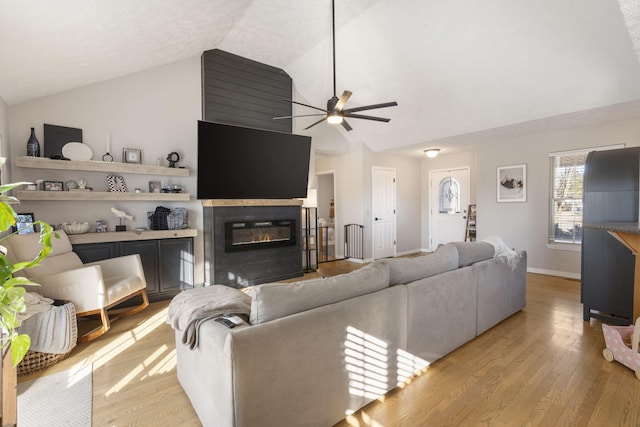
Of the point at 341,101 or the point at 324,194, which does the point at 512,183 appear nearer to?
the point at 341,101

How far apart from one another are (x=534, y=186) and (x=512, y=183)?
341mm

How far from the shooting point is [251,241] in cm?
484

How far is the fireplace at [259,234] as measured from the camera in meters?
4.61

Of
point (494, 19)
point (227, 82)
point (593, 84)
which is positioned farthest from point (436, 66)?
point (227, 82)

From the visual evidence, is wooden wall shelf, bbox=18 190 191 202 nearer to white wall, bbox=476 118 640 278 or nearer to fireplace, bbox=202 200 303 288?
fireplace, bbox=202 200 303 288

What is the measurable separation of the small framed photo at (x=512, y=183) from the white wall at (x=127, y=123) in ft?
17.2

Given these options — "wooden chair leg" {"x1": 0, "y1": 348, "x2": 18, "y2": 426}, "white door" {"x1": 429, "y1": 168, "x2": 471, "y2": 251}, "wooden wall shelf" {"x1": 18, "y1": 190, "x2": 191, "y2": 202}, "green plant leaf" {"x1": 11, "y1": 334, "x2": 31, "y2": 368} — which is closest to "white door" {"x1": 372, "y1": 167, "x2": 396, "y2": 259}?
"white door" {"x1": 429, "y1": 168, "x2": 471, "y2": 251}

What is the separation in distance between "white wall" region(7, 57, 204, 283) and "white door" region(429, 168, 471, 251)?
5.57 m

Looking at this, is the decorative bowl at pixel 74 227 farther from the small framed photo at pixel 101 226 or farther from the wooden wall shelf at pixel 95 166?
the wooden wall shelf at pixel 95 166

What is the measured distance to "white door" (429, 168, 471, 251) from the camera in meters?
7.14

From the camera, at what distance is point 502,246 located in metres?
3.23

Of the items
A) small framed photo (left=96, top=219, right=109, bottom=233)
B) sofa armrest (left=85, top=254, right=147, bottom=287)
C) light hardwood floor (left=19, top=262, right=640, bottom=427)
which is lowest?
light hardwood floor (left=19, top=262, right=640, bottom=427)

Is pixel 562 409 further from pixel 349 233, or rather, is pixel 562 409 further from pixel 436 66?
pixel 349 233

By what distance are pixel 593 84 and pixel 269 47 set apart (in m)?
4.16
